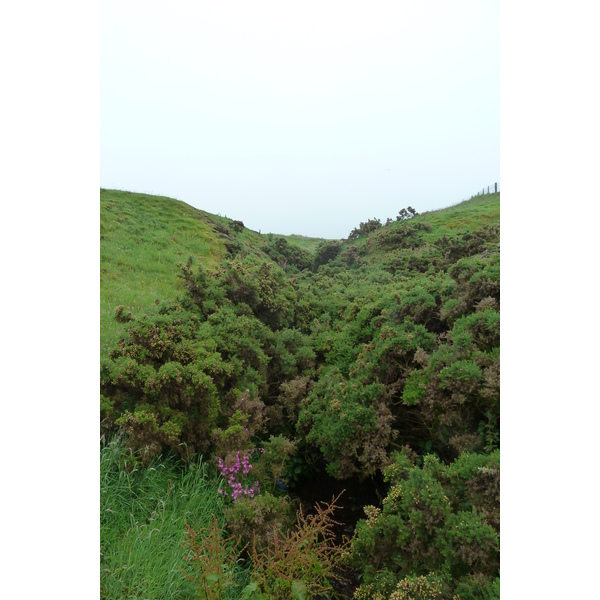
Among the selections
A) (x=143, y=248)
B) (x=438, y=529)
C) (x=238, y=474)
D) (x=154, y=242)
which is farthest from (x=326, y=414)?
(x=154, y=242)

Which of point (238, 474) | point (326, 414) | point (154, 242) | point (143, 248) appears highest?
point (154, 242)

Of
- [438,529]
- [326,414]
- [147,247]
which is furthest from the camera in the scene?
[147,247]

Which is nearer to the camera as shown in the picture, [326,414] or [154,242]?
[326,414]

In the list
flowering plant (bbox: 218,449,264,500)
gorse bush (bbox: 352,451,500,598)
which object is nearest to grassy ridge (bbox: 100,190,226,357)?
flowering plant (bbox: 218,449,264,500)

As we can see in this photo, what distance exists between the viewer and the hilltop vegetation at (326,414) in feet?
9.08

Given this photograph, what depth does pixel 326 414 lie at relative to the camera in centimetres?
441

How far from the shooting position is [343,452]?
13.1 ft

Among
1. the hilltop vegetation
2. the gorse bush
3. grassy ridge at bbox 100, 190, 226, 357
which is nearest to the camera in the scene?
the gorse bush

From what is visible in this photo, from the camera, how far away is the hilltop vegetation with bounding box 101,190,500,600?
2.77m

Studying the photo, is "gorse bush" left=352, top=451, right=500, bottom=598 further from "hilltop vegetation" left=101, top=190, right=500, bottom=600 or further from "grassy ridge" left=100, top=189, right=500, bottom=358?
"grassy ridge" left=100, top=189, right=500, bottom=358

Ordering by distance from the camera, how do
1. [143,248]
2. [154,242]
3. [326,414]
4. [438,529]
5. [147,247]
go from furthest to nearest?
1. [154,242]
2. [147,247]
3. [143,248]
4. [326,414]
5. [438,529]

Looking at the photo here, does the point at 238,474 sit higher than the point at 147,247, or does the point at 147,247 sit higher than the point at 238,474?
the point at 147,247

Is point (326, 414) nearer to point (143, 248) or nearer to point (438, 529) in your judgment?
point (438, 529)

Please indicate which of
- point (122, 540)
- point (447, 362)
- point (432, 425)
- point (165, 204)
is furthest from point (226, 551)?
point (165, 204)
